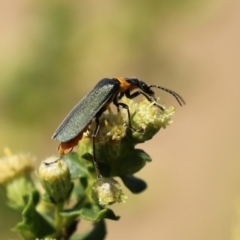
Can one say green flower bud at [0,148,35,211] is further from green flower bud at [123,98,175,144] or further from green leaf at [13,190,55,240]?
green flower bud at [123,98,175,144]

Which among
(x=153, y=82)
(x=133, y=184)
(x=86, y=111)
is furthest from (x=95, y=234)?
(x=153, y=82)

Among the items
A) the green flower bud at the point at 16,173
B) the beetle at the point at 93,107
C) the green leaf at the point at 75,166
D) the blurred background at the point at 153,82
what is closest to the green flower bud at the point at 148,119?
the beetle at the point at 93,107

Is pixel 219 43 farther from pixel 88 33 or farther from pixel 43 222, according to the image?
pixel 43 222

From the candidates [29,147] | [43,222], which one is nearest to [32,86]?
[29,147]

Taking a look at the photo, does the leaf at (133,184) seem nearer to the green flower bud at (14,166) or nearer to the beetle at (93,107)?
the beetle at (93,107)

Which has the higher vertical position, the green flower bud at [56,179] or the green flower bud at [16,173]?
the green flower bud at [16,173]
